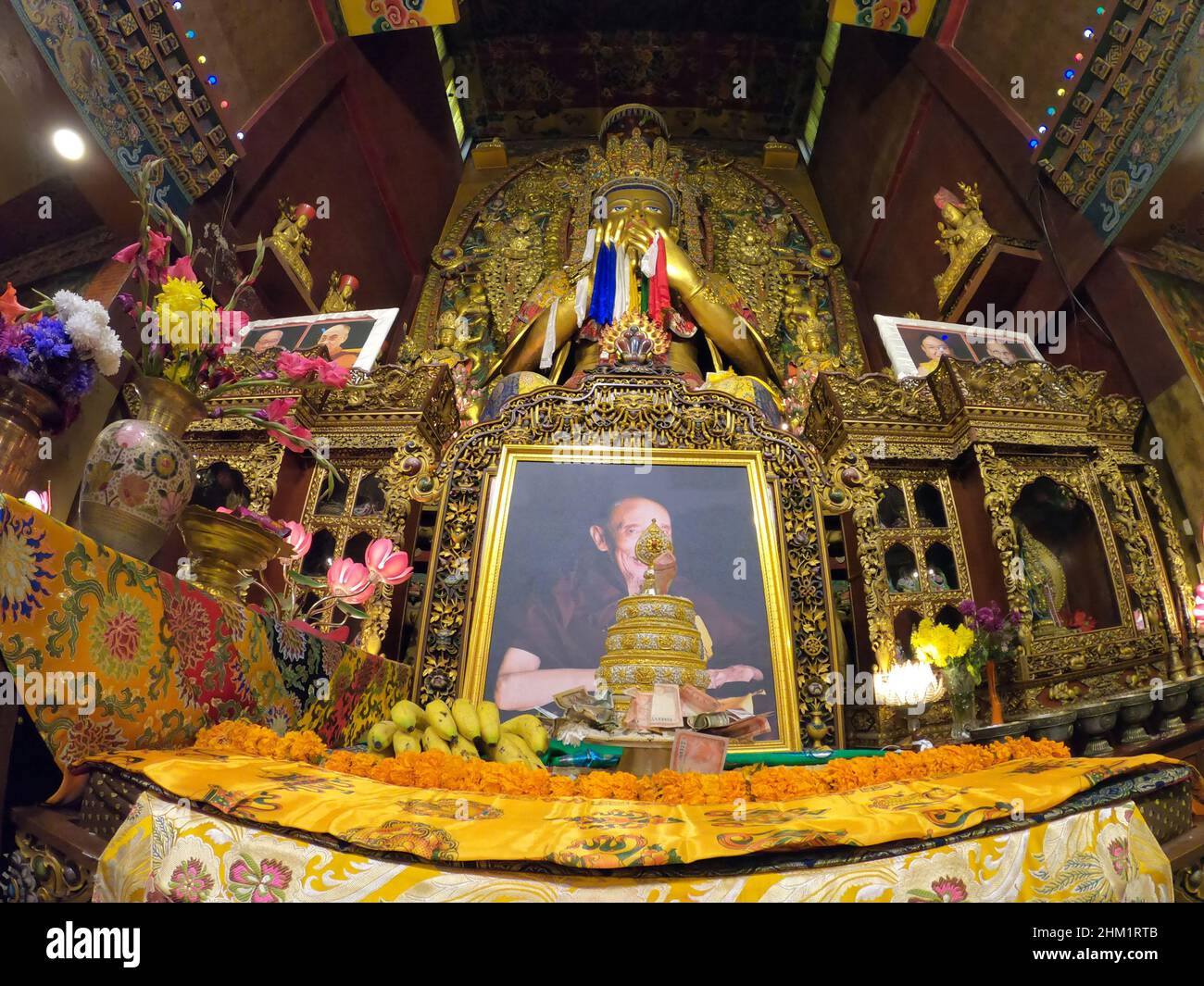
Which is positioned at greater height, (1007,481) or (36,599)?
(1007,481)

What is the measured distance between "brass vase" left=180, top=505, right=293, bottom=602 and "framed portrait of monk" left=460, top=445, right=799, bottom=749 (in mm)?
1122

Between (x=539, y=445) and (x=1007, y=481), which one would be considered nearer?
(x=539, y=445)

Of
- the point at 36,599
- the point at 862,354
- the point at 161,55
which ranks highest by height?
the point at 862,354

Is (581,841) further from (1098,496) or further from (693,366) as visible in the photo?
(693,366)

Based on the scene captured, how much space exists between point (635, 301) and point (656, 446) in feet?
7.32

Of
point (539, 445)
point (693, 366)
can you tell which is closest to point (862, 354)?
point (693, 366)

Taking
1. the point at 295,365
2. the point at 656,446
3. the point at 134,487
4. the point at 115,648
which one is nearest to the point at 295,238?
the point at 656,446

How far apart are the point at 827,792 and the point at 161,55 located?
5028 millimetres

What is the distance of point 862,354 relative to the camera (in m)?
6.66

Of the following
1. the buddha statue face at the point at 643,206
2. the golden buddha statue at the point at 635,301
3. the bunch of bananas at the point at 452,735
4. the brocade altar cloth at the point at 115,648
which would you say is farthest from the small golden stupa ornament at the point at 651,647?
the buddha statue face at the point at 643,206

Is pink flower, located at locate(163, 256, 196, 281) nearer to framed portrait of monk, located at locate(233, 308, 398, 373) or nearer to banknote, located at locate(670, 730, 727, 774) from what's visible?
banknote, located at locate(670, 730, 727, 774)

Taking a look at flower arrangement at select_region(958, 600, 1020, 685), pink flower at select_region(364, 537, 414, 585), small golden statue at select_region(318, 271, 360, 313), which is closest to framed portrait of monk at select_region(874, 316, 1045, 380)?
flower arrangement at select_region(958, 600, 1020, 685)

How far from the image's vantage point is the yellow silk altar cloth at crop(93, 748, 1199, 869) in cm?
88

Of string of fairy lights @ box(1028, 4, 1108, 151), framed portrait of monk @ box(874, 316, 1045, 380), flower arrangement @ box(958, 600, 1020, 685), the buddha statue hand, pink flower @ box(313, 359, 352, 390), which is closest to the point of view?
pink flower @ box(313, 359, 352, 390)
